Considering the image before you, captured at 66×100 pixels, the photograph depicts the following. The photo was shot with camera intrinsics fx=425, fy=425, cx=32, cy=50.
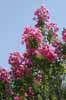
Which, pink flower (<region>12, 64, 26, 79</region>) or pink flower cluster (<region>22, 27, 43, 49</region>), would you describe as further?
pink flower (<region>12, 64, 26, 79</region>)

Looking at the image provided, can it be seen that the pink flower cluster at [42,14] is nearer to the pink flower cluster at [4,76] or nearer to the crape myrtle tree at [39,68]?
the crape myrtle tree at [39,68]

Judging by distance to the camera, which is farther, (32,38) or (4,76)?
(4,76)

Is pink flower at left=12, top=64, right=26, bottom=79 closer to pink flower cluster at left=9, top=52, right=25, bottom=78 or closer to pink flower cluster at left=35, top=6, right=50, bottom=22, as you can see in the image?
pink flower cluster at left=9, top=52, right=25, bottom=78

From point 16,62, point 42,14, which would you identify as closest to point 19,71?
point 16,62

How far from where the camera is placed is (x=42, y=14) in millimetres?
15734

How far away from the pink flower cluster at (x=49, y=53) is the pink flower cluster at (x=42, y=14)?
1415 mm

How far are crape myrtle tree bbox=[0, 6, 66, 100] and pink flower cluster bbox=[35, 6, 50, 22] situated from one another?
2.04 ft

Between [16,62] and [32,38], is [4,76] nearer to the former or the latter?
[16,62]

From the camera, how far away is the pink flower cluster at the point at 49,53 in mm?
14250

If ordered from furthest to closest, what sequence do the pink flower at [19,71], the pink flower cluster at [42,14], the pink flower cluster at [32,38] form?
the pink flower cluster at [42,14], the pink flower at [19,71], the pink flower cluster at [32,38]

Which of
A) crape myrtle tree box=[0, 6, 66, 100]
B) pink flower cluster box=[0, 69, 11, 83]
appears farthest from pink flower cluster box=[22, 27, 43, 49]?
pink flower cluster box=[0, 69, 11, 83]

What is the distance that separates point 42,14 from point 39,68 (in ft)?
8.00

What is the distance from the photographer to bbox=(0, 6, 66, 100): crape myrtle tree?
14195 mm

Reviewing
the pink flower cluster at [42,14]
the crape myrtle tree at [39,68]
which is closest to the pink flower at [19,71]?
the crape myrtle tree at [39,68]
